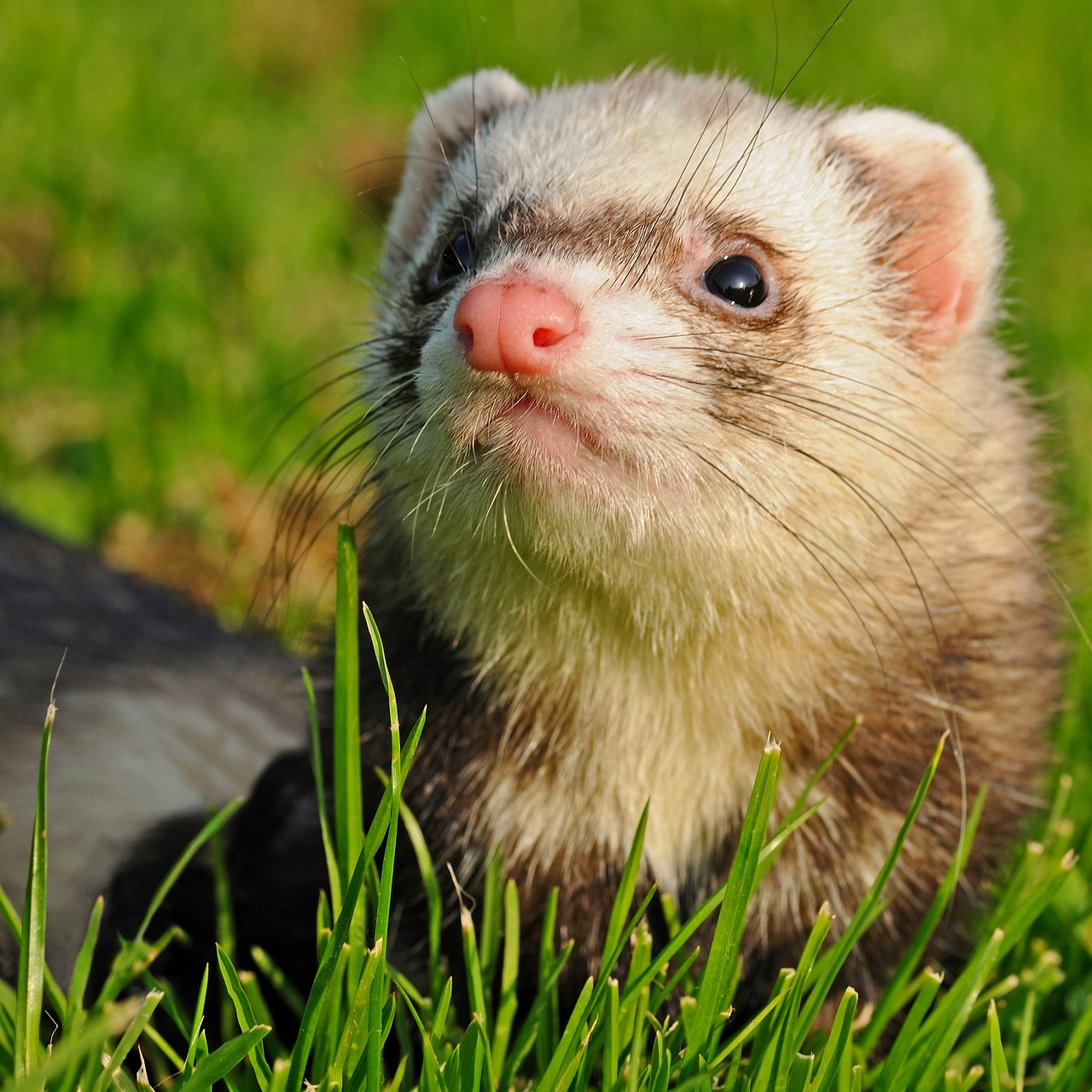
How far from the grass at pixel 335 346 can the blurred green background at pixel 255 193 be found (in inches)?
0.5

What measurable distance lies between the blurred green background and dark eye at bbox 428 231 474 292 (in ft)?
1.93

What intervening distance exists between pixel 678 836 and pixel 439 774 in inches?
14.5

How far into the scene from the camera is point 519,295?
177 centimetres

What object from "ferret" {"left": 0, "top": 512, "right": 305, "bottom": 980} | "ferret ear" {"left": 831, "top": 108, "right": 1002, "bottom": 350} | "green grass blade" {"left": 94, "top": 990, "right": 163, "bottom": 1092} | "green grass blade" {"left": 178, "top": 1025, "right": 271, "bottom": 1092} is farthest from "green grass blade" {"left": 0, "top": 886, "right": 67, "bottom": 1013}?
"ferret ear" {"left": 831, "top": 108, "right": 1002, "bottom": 350}

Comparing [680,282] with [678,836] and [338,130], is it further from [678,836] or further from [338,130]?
[338,130]

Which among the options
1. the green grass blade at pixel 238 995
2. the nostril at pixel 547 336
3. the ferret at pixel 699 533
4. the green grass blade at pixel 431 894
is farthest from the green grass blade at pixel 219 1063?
the nostril at pixel 547 336

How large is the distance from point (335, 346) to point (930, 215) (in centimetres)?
272

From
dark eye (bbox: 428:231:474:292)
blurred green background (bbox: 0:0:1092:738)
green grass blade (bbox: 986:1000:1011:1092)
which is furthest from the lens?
blurred green background (bbox: 0:0:1092:738)

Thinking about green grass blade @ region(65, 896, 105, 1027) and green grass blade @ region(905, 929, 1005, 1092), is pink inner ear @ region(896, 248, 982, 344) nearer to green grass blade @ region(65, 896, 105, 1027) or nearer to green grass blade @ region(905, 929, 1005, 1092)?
green grass blade @ region(905, 929, 1005, 1092)

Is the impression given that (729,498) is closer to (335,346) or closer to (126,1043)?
(126,1043)

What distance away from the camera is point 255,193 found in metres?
5.27

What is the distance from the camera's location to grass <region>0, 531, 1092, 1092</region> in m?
1.72

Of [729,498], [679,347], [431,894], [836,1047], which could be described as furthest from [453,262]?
[836,1047]

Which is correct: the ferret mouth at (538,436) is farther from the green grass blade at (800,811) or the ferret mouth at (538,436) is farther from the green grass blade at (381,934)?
the green grass blade at (800,811)
